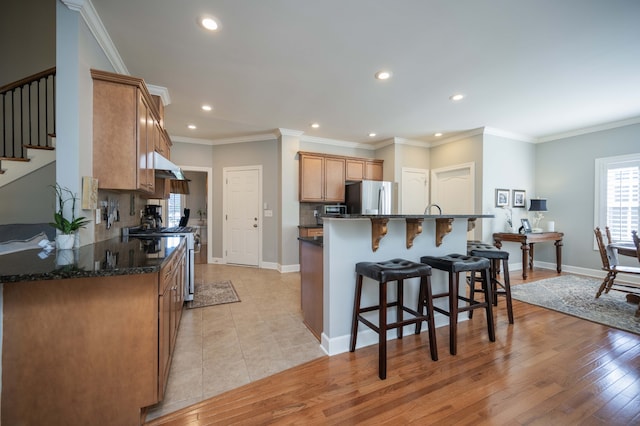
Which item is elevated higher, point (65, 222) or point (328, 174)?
point (328, 174)

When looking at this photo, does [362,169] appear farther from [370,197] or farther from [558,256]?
[558,256]

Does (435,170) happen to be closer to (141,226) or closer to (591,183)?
(591,183)

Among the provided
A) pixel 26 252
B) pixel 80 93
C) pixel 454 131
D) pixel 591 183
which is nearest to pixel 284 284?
pixel 26 252

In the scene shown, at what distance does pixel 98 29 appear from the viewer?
2125 millimetres

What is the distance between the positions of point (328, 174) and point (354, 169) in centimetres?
66

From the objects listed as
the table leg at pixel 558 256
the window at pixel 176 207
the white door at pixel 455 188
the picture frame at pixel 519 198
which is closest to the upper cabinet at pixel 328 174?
the white door at pixel 455 188

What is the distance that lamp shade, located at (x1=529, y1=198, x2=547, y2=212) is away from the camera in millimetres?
4980

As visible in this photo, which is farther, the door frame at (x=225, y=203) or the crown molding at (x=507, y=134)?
the door frame at (x=225, y=203)

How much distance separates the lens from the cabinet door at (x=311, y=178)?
498 centimetres

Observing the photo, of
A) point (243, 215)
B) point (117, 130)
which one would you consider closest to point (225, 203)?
point (243, 215)

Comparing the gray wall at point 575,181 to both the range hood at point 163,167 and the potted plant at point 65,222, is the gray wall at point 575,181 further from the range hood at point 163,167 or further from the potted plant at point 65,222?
the potted plant at point 65,222

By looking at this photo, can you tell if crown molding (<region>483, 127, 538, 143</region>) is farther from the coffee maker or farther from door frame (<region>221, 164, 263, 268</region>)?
the coffee maker

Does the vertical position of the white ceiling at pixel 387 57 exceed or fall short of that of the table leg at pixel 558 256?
it exceeds it

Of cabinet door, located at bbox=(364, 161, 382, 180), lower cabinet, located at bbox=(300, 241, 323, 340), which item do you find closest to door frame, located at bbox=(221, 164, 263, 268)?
cabinet door, located at bbox=(364, 161, 382, 180)
